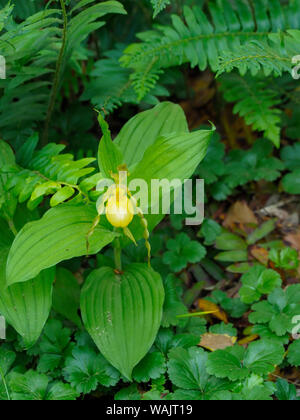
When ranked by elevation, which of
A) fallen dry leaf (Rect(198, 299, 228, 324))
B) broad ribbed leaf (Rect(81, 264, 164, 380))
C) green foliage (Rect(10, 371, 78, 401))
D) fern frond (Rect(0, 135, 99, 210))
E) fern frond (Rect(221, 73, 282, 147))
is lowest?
green foliage (Rect(10, 371, 78, 401))

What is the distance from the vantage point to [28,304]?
72.9 inches

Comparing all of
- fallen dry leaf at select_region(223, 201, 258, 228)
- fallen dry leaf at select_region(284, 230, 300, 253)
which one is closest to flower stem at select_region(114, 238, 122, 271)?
fallen dry leaf at select_region(223, 201, 258, 228)

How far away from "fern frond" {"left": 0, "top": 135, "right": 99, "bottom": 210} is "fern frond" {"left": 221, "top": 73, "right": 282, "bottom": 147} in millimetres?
1029

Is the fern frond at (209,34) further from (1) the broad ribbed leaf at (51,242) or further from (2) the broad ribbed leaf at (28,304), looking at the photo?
(2) the broad ribbed leaf at (28,304)

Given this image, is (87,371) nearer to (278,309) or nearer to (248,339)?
(248,339)

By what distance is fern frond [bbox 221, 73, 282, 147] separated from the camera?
2.49m

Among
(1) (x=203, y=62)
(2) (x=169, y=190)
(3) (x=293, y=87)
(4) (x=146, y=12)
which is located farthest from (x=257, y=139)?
(2) (x=169, y=190)

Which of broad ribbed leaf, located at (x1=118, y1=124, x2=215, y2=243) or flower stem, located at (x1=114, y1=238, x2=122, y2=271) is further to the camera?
flower stem, located at (x1=114, y1=238, x2=122, y2=271)

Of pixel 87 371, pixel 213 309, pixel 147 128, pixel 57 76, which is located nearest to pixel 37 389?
pixel 87 371

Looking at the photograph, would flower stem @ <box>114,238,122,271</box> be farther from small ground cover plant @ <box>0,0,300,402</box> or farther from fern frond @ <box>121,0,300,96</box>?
fern frond @ <box>121,0,300,96</box>

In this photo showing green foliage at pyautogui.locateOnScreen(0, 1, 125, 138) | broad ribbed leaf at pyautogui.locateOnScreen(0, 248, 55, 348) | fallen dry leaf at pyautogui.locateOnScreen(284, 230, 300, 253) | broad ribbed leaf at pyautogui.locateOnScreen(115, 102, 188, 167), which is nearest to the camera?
broad ribbed leaf at pyautogui.locateOnScreen(0, 248, 55, 348)

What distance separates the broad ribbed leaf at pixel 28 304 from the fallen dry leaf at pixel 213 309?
30.7 inches

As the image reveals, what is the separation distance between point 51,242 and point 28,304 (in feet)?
0.94

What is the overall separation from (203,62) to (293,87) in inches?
24.8
